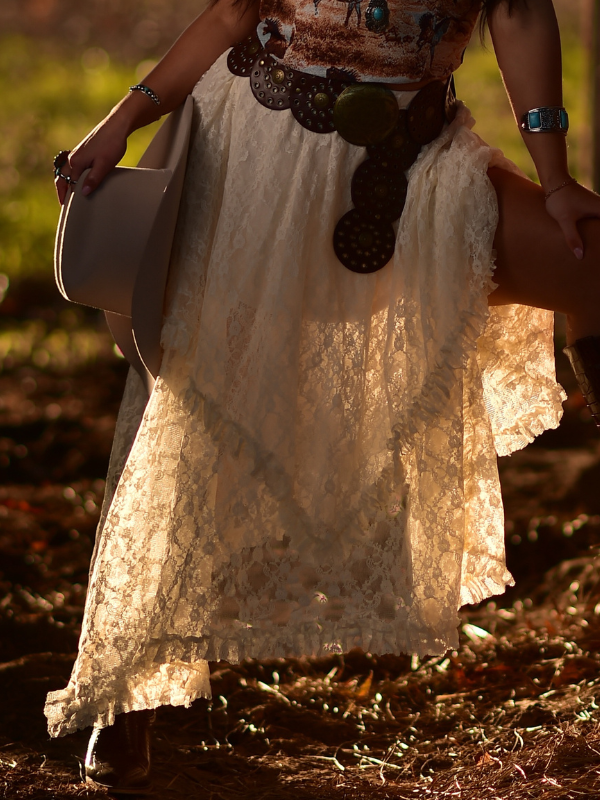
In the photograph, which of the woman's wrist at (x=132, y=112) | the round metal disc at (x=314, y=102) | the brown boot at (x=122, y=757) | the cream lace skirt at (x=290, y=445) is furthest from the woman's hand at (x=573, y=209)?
the brown boot at (x=122, y=757)

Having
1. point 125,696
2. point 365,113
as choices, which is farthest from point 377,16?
point 125,696

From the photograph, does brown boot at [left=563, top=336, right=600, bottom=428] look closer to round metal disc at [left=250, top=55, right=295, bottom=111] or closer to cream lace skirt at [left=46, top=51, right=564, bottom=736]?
cream lace skirt at [left=46, top=51, right=564, bottom=736]

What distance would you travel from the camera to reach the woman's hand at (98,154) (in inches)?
57.8

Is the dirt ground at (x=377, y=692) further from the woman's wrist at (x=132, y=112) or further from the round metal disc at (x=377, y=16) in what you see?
the round metal disc at (x=377, y=16)

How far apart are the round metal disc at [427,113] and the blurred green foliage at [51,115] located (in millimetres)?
4229

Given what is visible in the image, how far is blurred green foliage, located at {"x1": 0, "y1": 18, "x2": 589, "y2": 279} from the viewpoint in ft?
18.7

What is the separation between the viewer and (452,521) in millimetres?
1439

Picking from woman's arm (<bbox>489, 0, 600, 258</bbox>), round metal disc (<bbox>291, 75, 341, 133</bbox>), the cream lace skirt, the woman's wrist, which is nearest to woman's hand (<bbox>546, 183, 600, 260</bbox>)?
woman's arm (<bbox>489, 0, 600, 258</bbox>)

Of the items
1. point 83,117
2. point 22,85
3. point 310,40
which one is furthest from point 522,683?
point 22,85

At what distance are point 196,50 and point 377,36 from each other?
34cm

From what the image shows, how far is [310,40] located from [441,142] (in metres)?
0.27

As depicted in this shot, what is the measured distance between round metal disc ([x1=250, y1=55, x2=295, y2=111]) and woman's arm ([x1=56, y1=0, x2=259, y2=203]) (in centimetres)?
11

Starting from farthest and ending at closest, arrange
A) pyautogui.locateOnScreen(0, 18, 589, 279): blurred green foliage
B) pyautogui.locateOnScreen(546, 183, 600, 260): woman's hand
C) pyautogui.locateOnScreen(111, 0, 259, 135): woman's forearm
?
pyautogui.locateOnScreen(0, 18, 589, 279): blurred green foliage
pyautogui.locateOnScreen(111, 0, 259, 135): woman's forearm
pyautogui.locateOnScreen(546, 183, 600, 260): woman's hand

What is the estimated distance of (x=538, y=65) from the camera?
1.40 m
